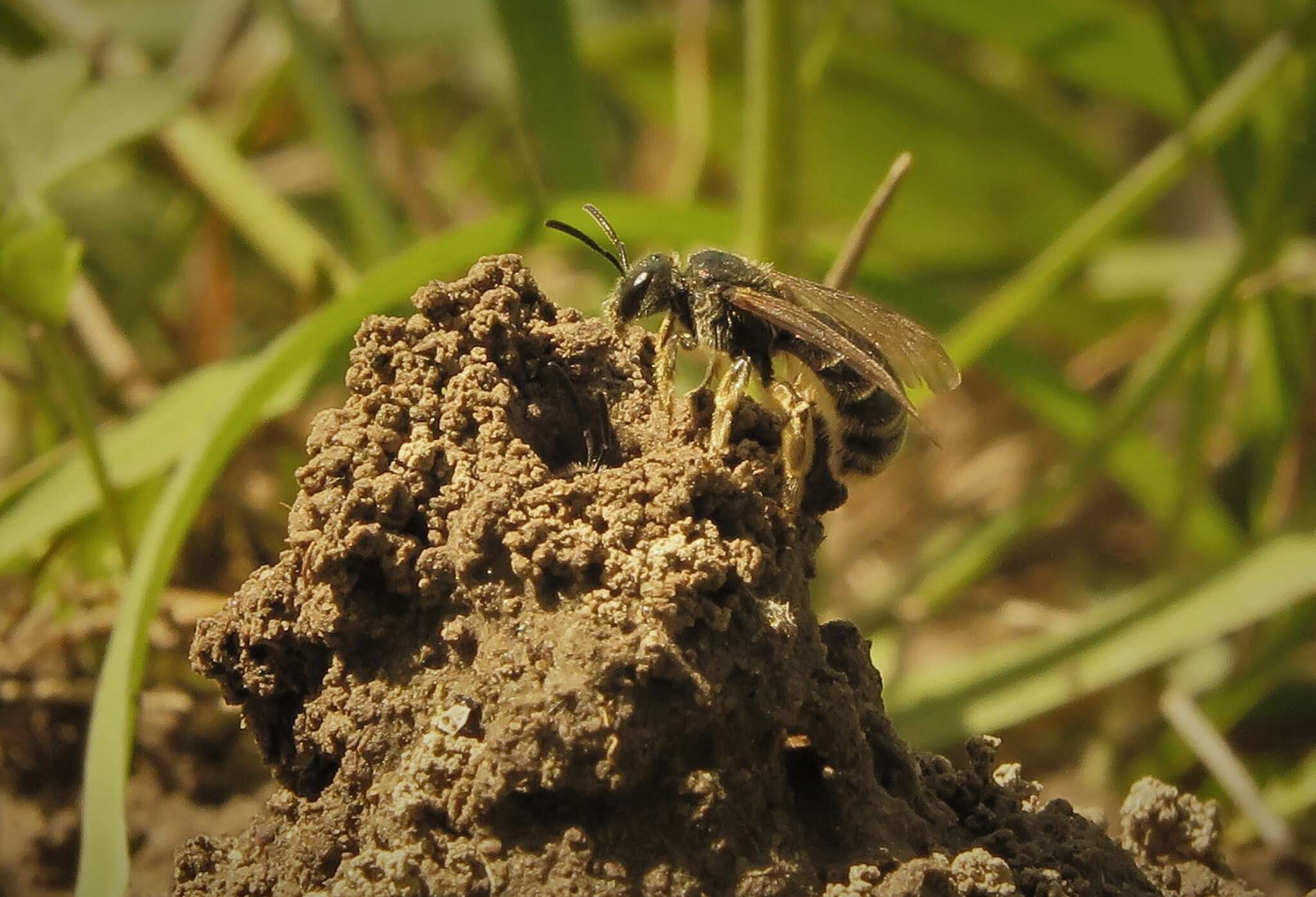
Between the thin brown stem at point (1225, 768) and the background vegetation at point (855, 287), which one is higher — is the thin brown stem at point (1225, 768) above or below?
below

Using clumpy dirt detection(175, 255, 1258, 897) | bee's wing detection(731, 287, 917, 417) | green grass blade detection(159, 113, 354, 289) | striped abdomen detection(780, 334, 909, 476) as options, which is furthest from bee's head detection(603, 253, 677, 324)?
green grass blade detection(159, 113, 354, 289)

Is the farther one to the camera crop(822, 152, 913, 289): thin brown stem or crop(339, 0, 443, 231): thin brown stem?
crop(339, 0, 443, 231): thin brown stem

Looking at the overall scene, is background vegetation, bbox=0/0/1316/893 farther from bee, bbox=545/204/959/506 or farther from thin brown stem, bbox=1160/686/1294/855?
bee, bbox=545/204/959/506

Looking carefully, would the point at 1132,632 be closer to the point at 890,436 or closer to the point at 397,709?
the point at 890,436

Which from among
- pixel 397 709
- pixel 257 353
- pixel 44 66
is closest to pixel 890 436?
pixel 397 709

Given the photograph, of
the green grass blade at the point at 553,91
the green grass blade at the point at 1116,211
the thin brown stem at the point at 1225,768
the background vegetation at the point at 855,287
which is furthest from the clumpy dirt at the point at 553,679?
the green grass blade at the point at 553,91

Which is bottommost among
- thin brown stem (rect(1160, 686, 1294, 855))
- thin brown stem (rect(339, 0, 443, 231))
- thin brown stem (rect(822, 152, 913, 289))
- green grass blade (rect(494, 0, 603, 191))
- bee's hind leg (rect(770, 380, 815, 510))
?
thin brown stem (rect(1160, 686, 1294, 855))

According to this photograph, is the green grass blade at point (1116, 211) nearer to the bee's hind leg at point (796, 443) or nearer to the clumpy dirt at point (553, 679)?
the bee's hind leg at point (796, 443)
